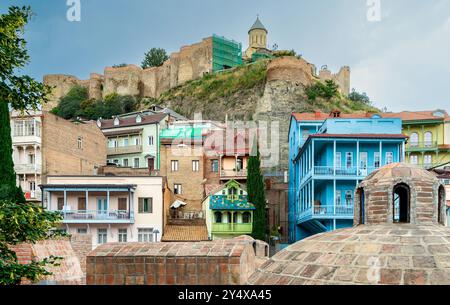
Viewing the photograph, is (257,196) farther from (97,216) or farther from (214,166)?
(97,216)

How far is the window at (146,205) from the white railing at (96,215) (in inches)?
45.5

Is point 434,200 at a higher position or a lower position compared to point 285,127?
lower

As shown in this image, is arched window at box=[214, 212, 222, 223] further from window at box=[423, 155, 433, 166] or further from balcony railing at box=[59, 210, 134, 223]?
window at box=[423, 155, 433, 166]

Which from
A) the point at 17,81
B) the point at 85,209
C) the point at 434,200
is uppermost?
the point at 17,81

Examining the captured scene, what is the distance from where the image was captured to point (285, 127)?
5819 cm

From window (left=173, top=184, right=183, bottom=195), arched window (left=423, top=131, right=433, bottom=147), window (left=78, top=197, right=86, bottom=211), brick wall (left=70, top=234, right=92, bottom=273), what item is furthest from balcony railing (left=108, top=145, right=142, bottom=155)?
brick wall (left=70, top=234, right=92, bottom=273)

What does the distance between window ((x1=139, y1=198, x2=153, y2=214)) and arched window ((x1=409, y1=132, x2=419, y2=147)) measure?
77.2ft

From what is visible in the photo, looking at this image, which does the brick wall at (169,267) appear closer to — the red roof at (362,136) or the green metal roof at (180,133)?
the red roof at (362,136)

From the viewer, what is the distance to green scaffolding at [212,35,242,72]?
7800 cm

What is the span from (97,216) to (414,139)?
27.7 metres

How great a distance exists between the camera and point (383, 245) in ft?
19.4

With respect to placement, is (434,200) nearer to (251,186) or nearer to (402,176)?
(402,176)

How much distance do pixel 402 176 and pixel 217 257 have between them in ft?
9.18

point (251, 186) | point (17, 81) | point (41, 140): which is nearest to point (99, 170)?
point (41, 140)
